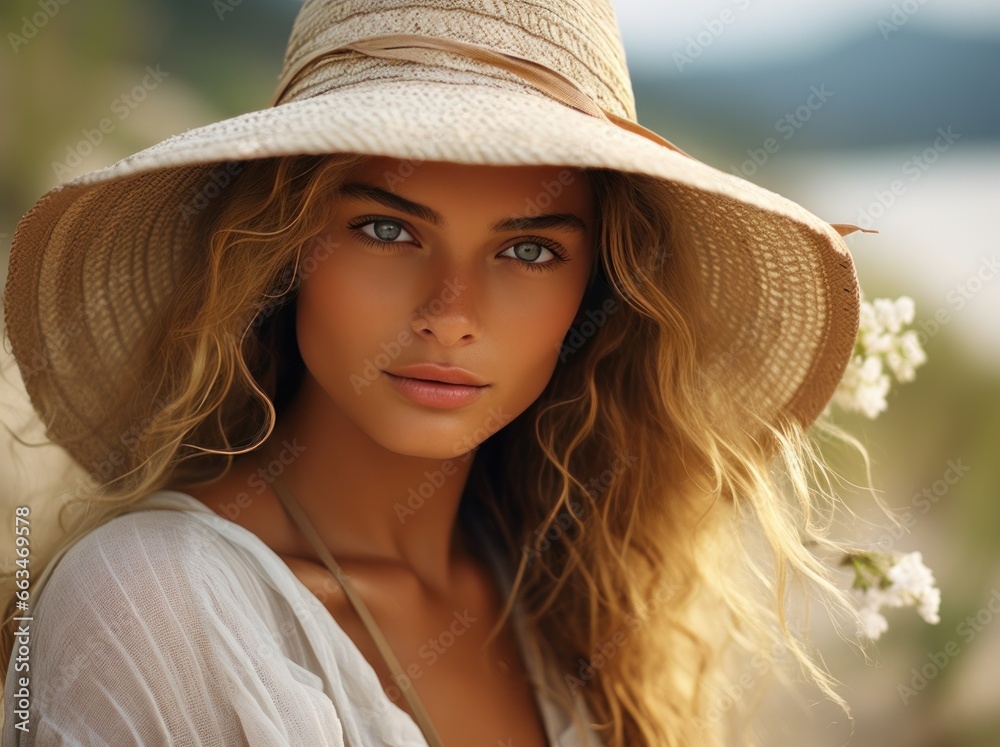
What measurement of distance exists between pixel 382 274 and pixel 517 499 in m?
0.66

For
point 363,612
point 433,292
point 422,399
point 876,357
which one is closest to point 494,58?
point 433,292

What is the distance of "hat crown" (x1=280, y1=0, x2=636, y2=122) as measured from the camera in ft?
3.65

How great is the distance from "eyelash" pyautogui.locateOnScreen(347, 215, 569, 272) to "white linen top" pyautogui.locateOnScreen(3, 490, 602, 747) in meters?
0.39

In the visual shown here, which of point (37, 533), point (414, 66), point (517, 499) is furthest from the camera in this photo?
A: point (517, 499)

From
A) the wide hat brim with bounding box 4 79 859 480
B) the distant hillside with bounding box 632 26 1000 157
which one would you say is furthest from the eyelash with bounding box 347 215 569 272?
the distant hillside with bounding box 632 26 1000 157

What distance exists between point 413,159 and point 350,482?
481 millimetres

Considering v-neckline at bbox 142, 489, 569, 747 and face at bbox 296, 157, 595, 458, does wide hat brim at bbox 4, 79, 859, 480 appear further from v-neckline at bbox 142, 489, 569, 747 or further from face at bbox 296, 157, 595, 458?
v-neckline at bbox 142, 489, 569, 747

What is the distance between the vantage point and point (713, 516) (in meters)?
1.58

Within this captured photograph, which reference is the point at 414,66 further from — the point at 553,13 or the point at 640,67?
the point at 640,67

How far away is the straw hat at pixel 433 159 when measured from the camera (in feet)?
3.03

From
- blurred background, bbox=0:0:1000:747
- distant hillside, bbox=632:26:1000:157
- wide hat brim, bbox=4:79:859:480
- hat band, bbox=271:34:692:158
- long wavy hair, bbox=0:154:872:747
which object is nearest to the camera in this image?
wide hat brim, bbox=4:79:859:480

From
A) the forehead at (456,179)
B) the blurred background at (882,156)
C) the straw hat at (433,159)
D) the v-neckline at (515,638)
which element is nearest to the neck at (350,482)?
the v-neckline at (515,638)

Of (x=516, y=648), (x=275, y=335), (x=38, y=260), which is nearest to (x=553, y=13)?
(x=275, y=335)

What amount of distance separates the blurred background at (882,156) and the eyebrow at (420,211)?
3.41 feet
